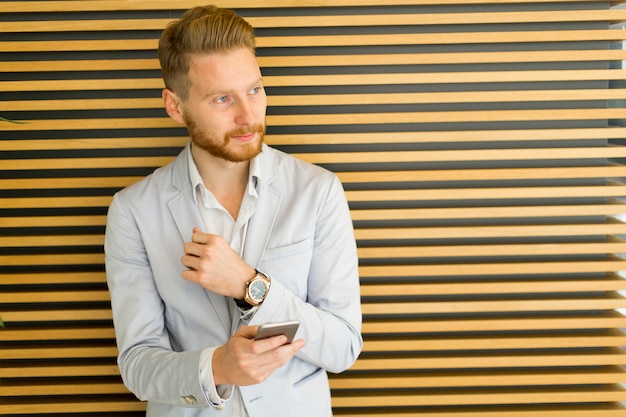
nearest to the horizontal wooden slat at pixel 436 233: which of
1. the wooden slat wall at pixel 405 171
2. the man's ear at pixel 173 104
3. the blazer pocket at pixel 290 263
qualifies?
the wooden slat wall at pixel 405 171

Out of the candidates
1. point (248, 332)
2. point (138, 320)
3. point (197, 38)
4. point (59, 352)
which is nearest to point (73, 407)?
point (59, 352)

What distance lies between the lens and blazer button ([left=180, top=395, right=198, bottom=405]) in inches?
83.7

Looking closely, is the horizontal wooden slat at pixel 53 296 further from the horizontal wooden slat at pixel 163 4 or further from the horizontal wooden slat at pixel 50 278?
the horizontal wooden slat at pixel 163 4

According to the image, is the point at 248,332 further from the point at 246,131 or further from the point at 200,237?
the point at 246,131

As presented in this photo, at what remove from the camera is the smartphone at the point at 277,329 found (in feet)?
6.02

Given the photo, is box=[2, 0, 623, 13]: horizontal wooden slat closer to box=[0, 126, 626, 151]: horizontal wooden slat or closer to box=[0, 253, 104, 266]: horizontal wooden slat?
box=[0, 126, 626, 151]: horizontal wooden slat

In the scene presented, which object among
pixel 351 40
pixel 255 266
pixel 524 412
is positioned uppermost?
pixel 351 40

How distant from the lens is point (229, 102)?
87.0 inches

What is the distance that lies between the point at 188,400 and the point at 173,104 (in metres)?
0.91

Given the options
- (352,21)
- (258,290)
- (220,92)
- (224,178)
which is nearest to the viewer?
(258,290)

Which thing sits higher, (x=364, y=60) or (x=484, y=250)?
(x=364, y=60)

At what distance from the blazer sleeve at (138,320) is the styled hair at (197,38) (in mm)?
437

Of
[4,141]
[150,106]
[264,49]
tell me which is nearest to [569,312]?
[264,49]

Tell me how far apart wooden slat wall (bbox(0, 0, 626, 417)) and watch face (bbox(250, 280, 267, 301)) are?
65 cm
